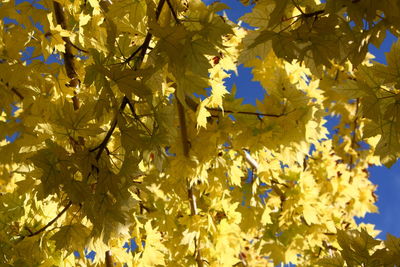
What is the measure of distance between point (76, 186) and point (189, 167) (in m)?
0.73

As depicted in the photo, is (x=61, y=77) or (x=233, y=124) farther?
(x=233, y=124)

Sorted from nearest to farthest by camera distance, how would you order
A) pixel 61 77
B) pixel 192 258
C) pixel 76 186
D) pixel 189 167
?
pixel 76 186 < pixel 61 77 < pixel 189 167 < pixel 192 258

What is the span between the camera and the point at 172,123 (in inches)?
47.4

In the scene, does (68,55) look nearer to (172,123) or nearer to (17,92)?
(17,92)

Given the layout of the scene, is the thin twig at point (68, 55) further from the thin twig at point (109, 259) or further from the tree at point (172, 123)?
the thin twig at point (109, 259)

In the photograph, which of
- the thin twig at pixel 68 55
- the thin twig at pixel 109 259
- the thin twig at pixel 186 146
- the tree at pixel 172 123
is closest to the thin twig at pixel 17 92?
the tree at pixel 172 123

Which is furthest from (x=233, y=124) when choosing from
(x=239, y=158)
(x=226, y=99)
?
(x=239, y=158)

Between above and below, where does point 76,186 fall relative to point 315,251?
below

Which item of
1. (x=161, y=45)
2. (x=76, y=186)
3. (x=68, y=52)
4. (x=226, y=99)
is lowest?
(x=76, y=186)

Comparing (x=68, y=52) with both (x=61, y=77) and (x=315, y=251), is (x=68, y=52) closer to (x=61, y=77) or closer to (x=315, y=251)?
(x=61, y=77)

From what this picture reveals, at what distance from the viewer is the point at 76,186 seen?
3.06 ft

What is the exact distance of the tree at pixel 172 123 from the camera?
2.89 feet

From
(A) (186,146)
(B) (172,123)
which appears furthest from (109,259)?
(B) (172,123)

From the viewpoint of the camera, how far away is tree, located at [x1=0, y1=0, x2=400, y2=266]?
88cm
